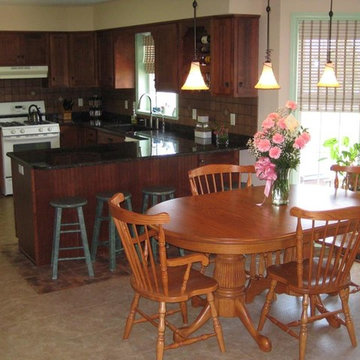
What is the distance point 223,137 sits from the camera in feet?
20.1

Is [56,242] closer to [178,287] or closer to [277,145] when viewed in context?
[178,287]

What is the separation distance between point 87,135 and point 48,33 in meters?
1.51

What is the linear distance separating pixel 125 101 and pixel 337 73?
365 centimetres

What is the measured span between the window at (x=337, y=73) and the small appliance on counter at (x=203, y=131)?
42.1 inches

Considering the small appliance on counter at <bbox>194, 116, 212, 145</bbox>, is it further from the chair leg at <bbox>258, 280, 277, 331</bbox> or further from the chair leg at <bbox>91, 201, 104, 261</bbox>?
the chair leg at <bbox>258, 280, 277, 331</bbox>

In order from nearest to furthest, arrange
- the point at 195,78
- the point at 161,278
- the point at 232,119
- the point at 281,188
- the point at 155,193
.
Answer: the point at 161,278
the point at 281,188
the point at 195,78
the point at 155,193
the point at 232,119

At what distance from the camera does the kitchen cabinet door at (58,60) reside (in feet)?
27.0

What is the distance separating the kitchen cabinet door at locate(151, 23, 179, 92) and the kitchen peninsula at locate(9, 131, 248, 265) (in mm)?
1069

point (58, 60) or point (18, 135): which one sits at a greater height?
point (58, 60)

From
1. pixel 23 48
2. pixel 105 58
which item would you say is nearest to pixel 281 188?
pixel 105 58

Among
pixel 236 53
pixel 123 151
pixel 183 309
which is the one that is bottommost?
pixel 183 309

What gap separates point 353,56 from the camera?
568 centimetres

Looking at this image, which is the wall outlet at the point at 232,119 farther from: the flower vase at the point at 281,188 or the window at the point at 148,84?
the flower vase at the point at 281,188

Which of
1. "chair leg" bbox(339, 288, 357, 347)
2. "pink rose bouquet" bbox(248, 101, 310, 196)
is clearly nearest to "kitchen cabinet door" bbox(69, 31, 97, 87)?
"pink rose bouquet" bbox(248, 101, 310, 196)
